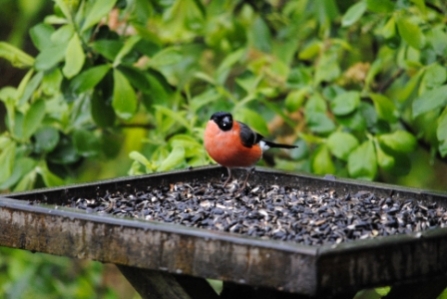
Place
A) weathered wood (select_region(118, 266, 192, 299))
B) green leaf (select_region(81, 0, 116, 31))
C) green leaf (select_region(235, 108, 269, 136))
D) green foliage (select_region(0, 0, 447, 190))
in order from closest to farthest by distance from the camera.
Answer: weathered wood (select_region(118, 266, 192, 299)) → green leaf (select_region(81, 0, 116, 31)) → green foliage (select_region(0, 0, 447, 190)) → green leaf (select_region(235, 108, 269, 136))

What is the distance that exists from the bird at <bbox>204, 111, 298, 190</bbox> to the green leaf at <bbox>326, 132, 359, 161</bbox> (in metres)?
0.69

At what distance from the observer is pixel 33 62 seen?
3914 mm

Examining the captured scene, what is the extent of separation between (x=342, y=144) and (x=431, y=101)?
777mm

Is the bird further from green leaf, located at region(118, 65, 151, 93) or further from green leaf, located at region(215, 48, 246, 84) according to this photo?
green leaf, located at region(215, 48, 246, 84)

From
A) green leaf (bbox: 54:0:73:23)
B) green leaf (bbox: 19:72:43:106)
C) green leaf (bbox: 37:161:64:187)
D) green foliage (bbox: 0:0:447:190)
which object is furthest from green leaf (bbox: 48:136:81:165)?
green leaf (bbox: 54:0:73:23)

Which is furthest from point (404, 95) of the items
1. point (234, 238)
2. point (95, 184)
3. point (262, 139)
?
point (234, 238)

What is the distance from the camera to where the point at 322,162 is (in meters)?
4.02

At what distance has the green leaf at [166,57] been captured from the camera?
13.2 feet

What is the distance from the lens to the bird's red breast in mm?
3254

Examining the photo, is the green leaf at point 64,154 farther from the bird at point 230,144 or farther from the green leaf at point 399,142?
the green leaf at point 399,142

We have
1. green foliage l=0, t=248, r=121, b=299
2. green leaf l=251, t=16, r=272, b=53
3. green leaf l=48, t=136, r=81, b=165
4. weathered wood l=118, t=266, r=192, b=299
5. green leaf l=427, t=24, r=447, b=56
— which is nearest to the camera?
weathered wood l=118, t=266, r=192, b=299

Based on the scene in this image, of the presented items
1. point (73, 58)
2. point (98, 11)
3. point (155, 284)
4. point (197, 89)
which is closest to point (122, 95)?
point (73, 58)

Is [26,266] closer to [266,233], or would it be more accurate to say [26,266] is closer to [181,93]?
[181,93]

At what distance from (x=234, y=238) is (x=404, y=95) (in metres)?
2.18
